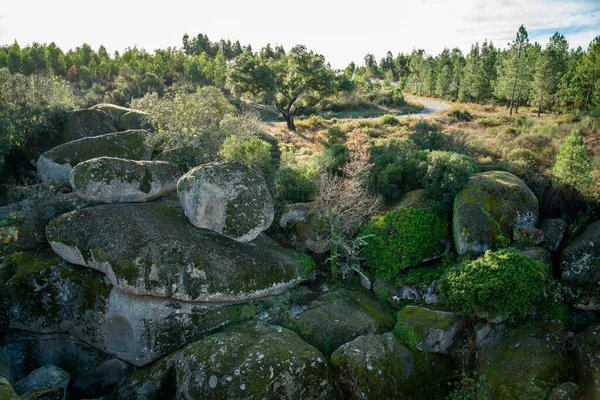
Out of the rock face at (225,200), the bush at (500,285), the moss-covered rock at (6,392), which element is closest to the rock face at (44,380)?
the moss-covered rock at (6,392)

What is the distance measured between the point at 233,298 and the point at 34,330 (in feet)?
22.1

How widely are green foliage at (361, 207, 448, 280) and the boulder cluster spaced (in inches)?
9.8

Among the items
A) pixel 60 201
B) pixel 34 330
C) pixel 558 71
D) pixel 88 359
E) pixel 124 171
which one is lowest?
pixel 88 359

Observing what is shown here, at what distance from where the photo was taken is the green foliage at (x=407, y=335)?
11.9m

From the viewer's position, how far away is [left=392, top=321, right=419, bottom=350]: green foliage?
1188cm

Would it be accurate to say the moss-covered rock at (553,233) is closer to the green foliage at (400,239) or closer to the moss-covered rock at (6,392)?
the green foliage at (400,239)

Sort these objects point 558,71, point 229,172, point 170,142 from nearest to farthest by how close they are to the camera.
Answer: point 229,172 < point 170,142 < point 558,71

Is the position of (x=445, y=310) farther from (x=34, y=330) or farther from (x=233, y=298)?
(x=34, y=330)

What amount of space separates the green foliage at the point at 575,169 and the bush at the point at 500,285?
18.5 ft

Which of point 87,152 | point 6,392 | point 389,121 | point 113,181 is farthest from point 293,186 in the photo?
point 389,121

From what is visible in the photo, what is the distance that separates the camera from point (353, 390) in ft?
35.0

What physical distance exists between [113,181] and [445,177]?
42.7 ft

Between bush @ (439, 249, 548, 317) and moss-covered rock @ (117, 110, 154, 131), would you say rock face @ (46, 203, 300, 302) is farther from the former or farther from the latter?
moss-covered rock @ (117, 110, 154, 131)

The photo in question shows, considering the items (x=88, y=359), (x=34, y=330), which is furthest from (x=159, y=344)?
(x=34, y=330)
